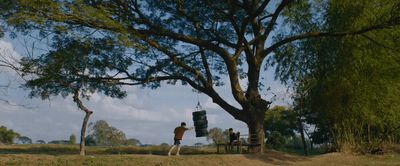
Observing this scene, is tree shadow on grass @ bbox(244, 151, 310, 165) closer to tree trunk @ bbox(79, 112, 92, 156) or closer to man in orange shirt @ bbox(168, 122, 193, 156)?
man in orange shirt @ bbox(168, 122, 193, 156)

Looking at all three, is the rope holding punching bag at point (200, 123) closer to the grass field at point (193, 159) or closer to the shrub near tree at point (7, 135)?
the grass field at point (193, 159)

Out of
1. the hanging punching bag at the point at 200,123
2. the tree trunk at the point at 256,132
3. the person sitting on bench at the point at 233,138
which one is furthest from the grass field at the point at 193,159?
the hanging punching bag at the point at 200,123

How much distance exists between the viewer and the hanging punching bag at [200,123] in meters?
23.7

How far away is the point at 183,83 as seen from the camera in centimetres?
2675

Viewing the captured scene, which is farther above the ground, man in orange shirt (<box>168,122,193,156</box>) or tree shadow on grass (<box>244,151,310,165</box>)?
man in orange shirt (<box>168,122,193,156</box>)

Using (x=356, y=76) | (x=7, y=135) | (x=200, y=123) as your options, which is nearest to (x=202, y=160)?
(x=200, y=123)

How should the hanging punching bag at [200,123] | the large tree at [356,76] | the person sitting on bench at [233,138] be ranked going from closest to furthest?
the large tree at [356,76]
the hanging punching bag at [200,123]
the person sitting on bench at [233,138]

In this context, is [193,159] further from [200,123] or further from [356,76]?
[356,76]

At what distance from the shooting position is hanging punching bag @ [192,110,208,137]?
23692mm

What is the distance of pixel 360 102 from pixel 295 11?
620 centimetres

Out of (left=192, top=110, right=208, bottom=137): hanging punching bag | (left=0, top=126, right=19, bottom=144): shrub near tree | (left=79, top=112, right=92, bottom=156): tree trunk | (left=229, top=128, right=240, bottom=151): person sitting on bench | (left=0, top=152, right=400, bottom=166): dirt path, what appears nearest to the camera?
(left=0, top=152, right=400, bottom=166): dirt path

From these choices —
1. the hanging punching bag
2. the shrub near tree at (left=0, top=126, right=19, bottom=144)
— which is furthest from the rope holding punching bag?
the shrub near tree at (left=0, top=126, right=19, bottom=144)

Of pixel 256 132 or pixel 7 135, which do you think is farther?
pixel 7 135

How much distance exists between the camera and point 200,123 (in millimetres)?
23750
